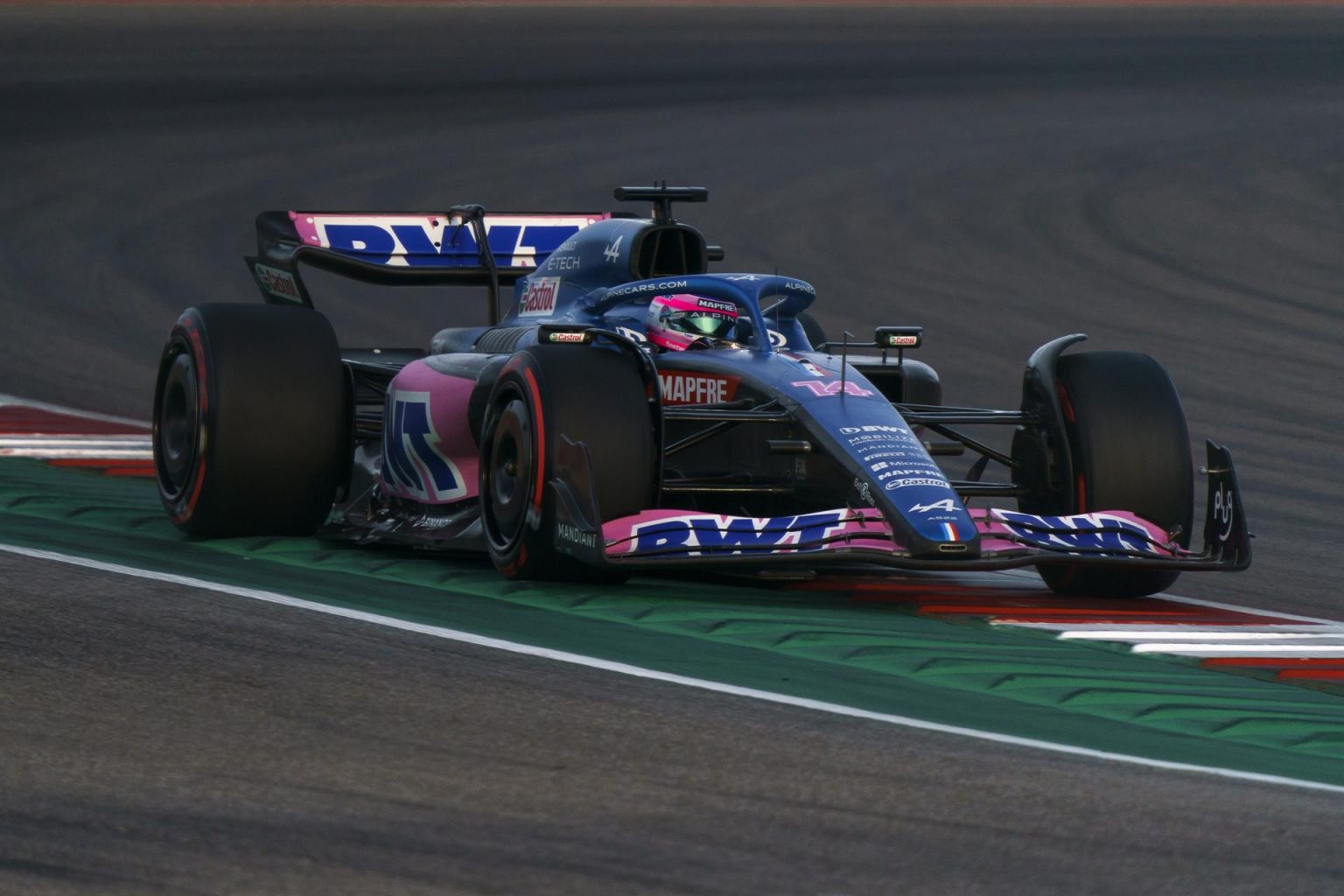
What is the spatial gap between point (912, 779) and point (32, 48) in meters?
34.4

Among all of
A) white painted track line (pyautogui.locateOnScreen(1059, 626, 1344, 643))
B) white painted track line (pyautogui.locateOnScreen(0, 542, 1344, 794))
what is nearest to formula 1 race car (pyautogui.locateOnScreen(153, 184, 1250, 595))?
white painted track line (pyautogui.locateOnScreen(1059, 626, 1344, 643))

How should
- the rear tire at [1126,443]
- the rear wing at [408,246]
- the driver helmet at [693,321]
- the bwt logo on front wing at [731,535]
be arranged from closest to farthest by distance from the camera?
the bwt logo on front wing at [731,535], the rear tire at [1126,443], the driver helmet at [693,321], the rear wing at [408,246]

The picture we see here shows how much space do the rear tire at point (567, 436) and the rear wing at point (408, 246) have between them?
2.51 meters

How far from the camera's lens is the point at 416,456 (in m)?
9.11

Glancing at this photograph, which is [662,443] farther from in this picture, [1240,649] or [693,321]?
[1240,649]

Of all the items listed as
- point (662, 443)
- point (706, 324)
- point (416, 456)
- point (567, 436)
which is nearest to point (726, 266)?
point (416, 456)

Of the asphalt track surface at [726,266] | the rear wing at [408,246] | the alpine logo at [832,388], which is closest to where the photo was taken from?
the asphalt track surface at [726,266]

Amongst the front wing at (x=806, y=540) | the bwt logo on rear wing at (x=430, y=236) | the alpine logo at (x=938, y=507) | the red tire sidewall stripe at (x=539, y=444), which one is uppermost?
the bwt logo on rear wing at (x=430, y=236)

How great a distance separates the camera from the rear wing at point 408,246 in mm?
10617

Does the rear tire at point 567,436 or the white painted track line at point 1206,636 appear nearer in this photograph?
the white painted track line at point 1206,636

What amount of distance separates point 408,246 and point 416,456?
2.08 meters

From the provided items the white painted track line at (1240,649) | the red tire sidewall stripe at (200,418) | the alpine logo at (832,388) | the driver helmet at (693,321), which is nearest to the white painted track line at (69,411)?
the red tire sidewall stripe at (200,418)

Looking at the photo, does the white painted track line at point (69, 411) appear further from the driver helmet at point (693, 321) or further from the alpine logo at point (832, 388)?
the alpine logo at point (832, 388)

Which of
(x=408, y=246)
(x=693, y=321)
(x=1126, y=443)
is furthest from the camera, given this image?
(x=408, y=246)
